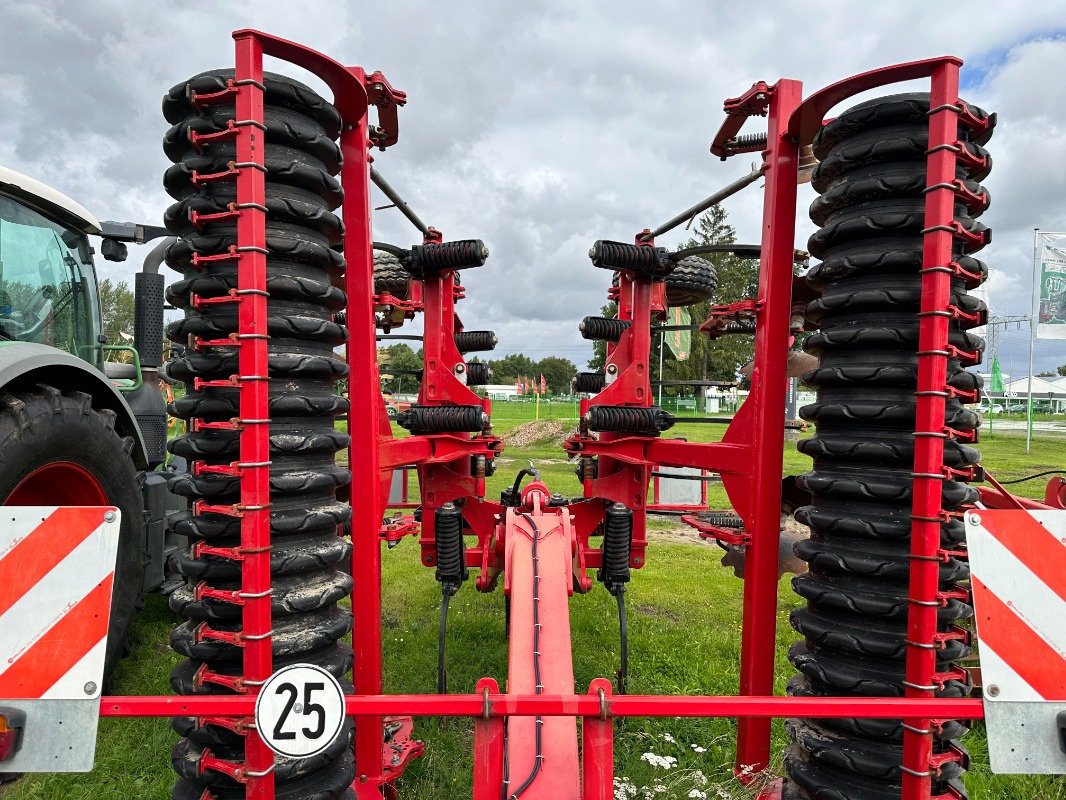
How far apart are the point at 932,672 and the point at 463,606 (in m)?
4.36

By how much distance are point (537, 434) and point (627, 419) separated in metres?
18.8

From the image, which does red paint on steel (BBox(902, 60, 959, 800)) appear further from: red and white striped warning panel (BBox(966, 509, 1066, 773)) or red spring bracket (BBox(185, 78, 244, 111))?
red spring bracket (BBox(185, 78, 244, 111))

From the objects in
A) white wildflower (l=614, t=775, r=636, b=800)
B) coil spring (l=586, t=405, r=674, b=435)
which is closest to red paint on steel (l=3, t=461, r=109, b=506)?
coil spring (l=586, t=405, r=674, b=435)

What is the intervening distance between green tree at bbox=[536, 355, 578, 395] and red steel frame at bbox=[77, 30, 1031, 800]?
69.8m

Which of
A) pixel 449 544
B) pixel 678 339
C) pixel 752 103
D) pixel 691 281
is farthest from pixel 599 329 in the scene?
pixel 752 103

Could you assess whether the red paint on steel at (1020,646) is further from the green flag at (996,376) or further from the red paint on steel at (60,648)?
the green flag at (996,376)

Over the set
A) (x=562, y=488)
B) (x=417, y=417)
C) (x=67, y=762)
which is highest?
(x=417, y=417)

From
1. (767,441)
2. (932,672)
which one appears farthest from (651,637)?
(932,672)

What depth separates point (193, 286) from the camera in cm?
171

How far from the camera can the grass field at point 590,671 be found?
276 centimetres

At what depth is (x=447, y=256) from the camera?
11.5 ft

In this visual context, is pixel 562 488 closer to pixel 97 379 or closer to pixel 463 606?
pixel 463 606

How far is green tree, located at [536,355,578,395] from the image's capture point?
251 feet

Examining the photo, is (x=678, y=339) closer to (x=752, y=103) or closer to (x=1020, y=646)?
(x=752, y=103)
